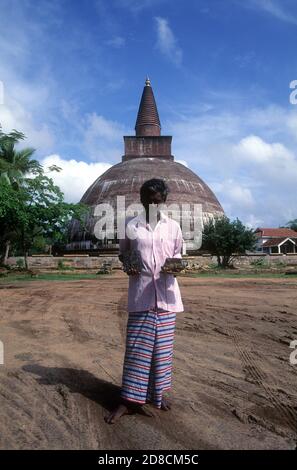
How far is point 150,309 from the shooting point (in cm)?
310

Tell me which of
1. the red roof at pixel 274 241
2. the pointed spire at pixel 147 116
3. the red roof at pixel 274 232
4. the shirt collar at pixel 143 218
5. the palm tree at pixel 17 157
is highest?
the pointed spire at pixel 147 116

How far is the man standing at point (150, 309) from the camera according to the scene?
3.04 m

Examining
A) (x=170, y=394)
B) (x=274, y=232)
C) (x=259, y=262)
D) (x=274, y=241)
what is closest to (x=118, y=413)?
(x=170, y=394)

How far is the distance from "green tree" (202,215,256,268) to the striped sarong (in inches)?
952

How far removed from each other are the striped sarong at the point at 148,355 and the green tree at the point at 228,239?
24192 mm

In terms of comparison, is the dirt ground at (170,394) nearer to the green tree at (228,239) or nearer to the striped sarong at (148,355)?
the striped sarong at (148,355)

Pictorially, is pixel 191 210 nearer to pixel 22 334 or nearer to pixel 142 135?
pixel 142 135

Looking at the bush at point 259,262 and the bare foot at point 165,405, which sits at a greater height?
the bush at point 259,262

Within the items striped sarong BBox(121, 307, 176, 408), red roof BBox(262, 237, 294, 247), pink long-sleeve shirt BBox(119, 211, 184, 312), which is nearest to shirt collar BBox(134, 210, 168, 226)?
pink long-sleeve shirt BBox(119, 211, 184, 312)

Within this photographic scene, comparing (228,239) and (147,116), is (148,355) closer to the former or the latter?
(228,239)

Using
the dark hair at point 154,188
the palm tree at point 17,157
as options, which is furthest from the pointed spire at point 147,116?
the dark hair at point 154,188

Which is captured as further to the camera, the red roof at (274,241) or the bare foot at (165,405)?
the red roof at (274,241)

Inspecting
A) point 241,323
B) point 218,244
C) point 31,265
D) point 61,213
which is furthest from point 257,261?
point 241,323

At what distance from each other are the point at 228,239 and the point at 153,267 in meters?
24.4
